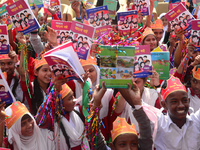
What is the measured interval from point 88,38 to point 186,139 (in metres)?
1.81

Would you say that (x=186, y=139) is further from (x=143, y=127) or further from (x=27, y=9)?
(x=27, y=9)

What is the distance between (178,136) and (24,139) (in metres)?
1.63

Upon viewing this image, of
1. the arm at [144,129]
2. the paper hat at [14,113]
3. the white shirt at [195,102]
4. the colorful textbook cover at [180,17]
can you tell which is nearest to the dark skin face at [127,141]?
the arm at [144,129]

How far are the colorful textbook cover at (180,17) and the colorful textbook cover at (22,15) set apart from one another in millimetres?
2047

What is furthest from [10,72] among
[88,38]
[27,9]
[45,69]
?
[88,38]

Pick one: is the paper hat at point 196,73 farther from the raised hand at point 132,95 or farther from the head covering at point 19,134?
the head covering at point 19,134

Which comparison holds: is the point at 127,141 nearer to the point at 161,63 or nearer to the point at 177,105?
the point at 177,105

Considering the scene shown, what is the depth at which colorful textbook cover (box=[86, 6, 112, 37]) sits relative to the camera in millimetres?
4531

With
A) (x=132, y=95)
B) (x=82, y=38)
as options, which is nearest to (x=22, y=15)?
(x=82, y=38)

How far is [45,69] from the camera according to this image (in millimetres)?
3959

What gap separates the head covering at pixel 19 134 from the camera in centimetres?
304

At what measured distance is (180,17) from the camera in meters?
4.43

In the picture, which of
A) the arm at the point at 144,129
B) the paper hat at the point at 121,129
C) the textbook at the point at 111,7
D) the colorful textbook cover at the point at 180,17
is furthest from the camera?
the textbook at the point at 111,7

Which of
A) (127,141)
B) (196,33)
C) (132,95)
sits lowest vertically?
(127,141)
